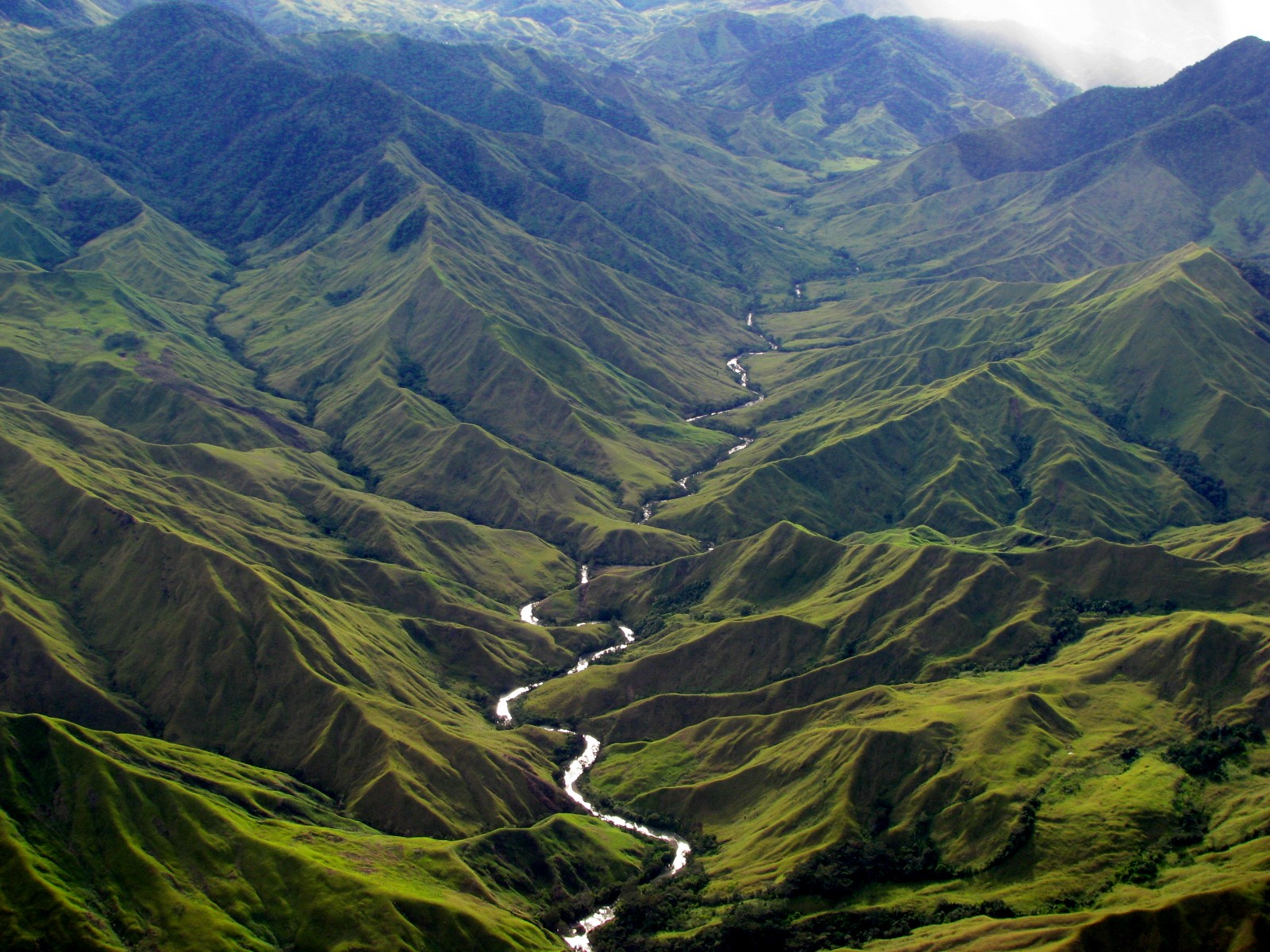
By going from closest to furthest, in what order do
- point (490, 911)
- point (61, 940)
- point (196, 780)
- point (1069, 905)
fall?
1. point (61, 940)
2. point (1069, 905)
3. point (490, 911)
4. point (196, 780)

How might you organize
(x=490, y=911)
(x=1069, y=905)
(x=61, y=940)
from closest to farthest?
(x=61, y=940) < (x=1069, y=905) < (x=490, y=911)

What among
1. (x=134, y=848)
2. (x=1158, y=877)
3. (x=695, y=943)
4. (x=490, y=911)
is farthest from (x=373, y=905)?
(x=1158, y=877)

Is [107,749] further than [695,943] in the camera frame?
Yes

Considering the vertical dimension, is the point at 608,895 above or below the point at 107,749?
below

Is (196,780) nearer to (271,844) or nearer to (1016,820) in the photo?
(271,844)

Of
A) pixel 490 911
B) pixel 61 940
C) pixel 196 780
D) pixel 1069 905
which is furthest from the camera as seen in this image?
pixel 196 780

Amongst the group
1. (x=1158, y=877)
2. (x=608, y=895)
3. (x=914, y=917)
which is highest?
(x=1158, y=877)

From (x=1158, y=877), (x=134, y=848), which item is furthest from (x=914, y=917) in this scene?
(x=134, y=848)

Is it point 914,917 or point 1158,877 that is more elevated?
point 1158,877

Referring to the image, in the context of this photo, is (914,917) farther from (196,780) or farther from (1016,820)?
(196,780)
